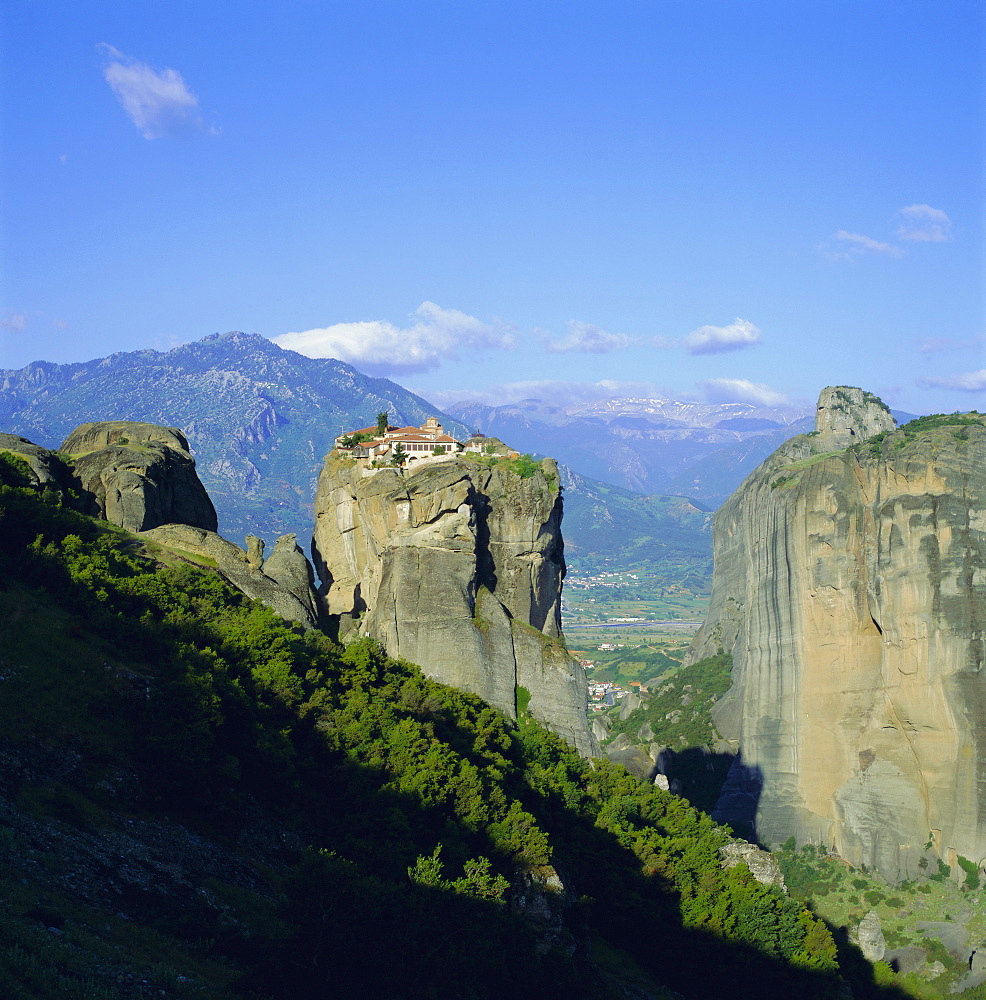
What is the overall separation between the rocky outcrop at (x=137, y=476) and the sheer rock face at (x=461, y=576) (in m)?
7.85

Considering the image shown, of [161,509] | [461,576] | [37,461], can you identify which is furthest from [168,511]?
[461,576]

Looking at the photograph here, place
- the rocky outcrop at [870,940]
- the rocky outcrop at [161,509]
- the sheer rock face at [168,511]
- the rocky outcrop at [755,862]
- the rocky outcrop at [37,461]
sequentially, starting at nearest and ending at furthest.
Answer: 1. the rocky outcrop at [37,461]
2. the rocky outcrop at [161,509]
3. the sheer rock face at [168,511]
4. the rocky outcrop at [755,862]
5. the rocky outcrop at [870,940]

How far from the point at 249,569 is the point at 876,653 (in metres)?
48.6

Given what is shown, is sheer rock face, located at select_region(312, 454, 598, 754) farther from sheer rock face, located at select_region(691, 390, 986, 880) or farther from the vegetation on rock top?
sheer rock face, located at select_region(691, 390, 986, 880)

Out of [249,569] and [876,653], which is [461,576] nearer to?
[249,569]

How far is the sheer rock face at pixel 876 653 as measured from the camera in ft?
225

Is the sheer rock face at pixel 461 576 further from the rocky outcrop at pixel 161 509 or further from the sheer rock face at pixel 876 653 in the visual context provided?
the sheer rock face at pixel 876 653

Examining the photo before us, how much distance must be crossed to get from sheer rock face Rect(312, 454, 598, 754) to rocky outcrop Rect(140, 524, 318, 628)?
457cm

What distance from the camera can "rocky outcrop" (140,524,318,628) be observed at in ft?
142

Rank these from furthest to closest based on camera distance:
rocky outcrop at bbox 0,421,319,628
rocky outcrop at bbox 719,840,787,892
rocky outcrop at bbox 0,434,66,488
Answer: rocky outcrop at bbox 719,840,787,892 → rocky outcrop at bbox 0,421,319,628 → rocky outcrop at bbox 0,434,66,488

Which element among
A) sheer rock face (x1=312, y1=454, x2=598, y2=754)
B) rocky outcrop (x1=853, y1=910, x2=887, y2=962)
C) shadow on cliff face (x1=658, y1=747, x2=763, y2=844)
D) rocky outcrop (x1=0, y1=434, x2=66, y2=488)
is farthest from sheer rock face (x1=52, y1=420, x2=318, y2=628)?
shadow on cliff face (x1=658, y1=747, x2=763, y2=844)

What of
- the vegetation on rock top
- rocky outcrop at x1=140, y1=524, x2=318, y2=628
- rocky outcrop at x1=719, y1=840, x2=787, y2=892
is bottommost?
rocky outcrop at x1=719, y1=840, x2=787, y2=892

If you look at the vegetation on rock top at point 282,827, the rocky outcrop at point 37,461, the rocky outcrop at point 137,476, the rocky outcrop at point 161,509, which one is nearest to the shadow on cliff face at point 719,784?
the vegetation on rock top at point 282,827

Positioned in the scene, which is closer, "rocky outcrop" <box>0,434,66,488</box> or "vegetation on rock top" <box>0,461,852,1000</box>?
"vegetation on rock top" <box>0,461,852,1000</box>
